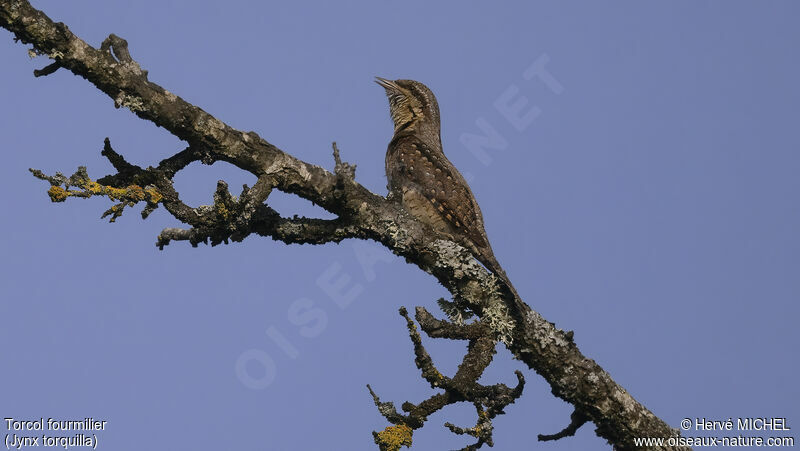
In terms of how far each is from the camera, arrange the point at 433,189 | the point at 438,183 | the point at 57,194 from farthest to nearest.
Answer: the point at 438,183
the point at 433,189
the point at 57,194

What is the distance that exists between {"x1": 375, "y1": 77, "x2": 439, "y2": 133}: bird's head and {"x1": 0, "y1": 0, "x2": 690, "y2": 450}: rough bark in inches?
128

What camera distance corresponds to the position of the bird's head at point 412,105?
9.20 metres

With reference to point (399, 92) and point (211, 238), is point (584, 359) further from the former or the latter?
point (399, 92)

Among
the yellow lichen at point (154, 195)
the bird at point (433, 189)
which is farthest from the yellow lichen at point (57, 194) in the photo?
the bird at point (433, 189)

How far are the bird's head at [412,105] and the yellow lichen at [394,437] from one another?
172 inches

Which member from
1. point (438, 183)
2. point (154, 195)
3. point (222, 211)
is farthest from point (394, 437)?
point (438, 183)

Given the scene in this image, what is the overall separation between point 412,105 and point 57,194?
192 inches

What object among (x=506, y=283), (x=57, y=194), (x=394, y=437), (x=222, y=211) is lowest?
(x=394, y=437)

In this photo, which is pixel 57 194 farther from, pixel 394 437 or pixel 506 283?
pixel 506 283

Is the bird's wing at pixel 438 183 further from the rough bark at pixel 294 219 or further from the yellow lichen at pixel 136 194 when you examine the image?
the yellow lichen at pixel 136 194

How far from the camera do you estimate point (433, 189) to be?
7.41 m

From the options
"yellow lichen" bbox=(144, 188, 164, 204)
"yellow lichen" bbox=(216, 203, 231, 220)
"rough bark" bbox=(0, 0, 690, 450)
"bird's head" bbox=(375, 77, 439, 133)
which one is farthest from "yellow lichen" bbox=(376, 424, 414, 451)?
"bird's head" bbox=(375, 77, 439, 133)

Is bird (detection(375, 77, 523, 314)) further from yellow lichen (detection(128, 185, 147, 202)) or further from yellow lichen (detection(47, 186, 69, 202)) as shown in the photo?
yellow lichen (detection(47, 186, 69, 202))

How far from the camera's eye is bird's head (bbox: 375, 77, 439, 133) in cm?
920
